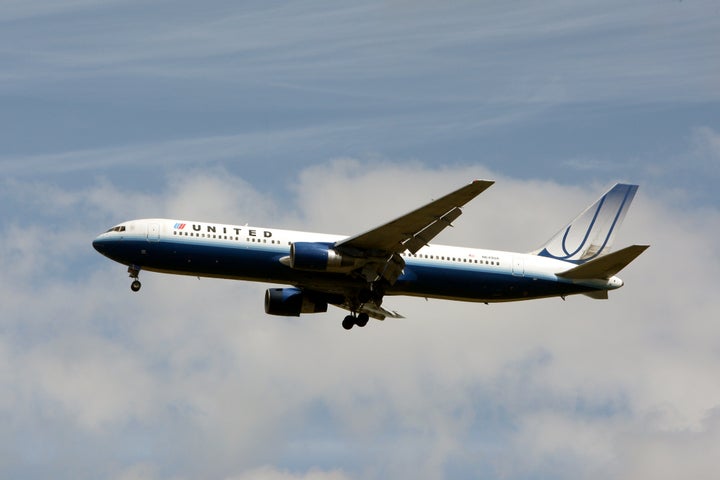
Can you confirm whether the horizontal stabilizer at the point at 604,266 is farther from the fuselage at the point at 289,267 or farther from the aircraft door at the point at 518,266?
the aircraft door at the point at 518,266

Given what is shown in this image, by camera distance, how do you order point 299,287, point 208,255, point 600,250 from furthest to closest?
point 600,250, point 299,287, point 208,255

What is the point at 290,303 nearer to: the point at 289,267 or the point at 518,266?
the point at 289,267

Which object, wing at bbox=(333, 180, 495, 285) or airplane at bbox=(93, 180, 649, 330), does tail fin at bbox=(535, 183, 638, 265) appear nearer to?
airplane at bbox=(93, 180, 649, 330)

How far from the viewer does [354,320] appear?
75.2 meters

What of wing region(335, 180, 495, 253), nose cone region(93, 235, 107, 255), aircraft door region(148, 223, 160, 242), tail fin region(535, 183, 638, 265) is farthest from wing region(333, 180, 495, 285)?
nose cone region(93, 235, 107, 255)

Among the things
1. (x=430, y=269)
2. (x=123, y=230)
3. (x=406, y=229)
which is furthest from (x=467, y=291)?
(x=123, y=230)

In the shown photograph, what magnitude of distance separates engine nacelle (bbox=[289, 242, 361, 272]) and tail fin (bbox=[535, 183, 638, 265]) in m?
13.2

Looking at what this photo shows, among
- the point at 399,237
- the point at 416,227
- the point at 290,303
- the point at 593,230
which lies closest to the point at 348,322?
the point at 290,303

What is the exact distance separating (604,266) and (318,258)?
51.1ft

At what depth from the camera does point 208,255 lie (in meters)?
68.7

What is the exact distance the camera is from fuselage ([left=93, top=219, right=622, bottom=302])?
2712 inches

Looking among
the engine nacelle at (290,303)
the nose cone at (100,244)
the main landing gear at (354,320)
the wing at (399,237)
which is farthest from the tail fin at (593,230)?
the nose cone at (100,244)

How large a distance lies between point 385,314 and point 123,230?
15750 millimetres

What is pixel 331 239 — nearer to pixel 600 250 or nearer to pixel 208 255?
pixel 208 255
